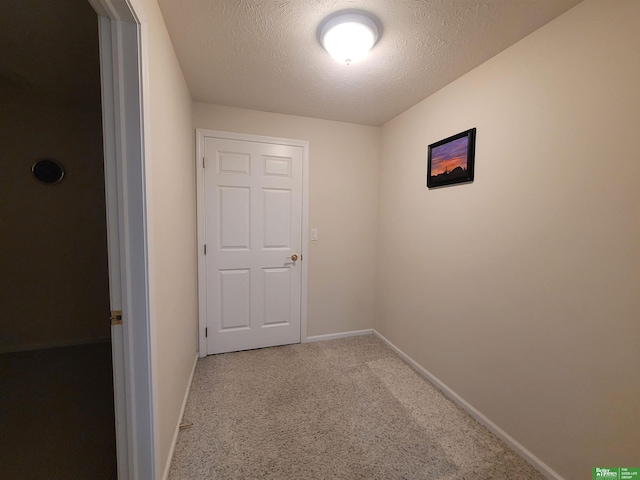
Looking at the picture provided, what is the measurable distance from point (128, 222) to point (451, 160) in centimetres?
202

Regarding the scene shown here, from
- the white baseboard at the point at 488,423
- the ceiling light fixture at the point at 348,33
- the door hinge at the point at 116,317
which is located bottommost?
the white baseboard at the point at 488,423

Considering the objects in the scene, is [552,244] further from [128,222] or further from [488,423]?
[128,222]

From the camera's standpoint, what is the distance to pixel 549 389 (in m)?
1.34

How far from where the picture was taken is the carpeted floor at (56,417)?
1312mm

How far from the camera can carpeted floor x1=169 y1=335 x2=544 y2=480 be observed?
1353 millimetres

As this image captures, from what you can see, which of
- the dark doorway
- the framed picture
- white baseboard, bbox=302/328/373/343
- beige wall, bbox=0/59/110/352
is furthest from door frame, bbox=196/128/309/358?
the framed picture

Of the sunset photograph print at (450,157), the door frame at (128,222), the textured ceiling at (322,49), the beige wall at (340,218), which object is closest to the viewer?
the door frame at (128,222)

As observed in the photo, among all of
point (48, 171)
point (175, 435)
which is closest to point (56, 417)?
point (175, 435)

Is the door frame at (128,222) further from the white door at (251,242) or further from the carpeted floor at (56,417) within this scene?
the white door at (251,242)

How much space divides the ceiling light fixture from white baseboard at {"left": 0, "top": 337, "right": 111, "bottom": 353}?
3459mm

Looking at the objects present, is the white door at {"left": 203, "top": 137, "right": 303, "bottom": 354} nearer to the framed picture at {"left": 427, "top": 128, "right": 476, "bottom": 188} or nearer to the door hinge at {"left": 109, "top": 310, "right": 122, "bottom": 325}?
the framed picture at {"left": 427, "top": 128, "right": 476, "bottom": 188}

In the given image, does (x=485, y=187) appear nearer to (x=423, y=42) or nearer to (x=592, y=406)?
(x=423, y=42)

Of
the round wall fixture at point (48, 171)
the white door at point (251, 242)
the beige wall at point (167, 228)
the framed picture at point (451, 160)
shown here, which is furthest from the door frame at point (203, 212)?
the round wall fixture at point (48, 171)

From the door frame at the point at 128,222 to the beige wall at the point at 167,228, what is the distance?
0.05 m
